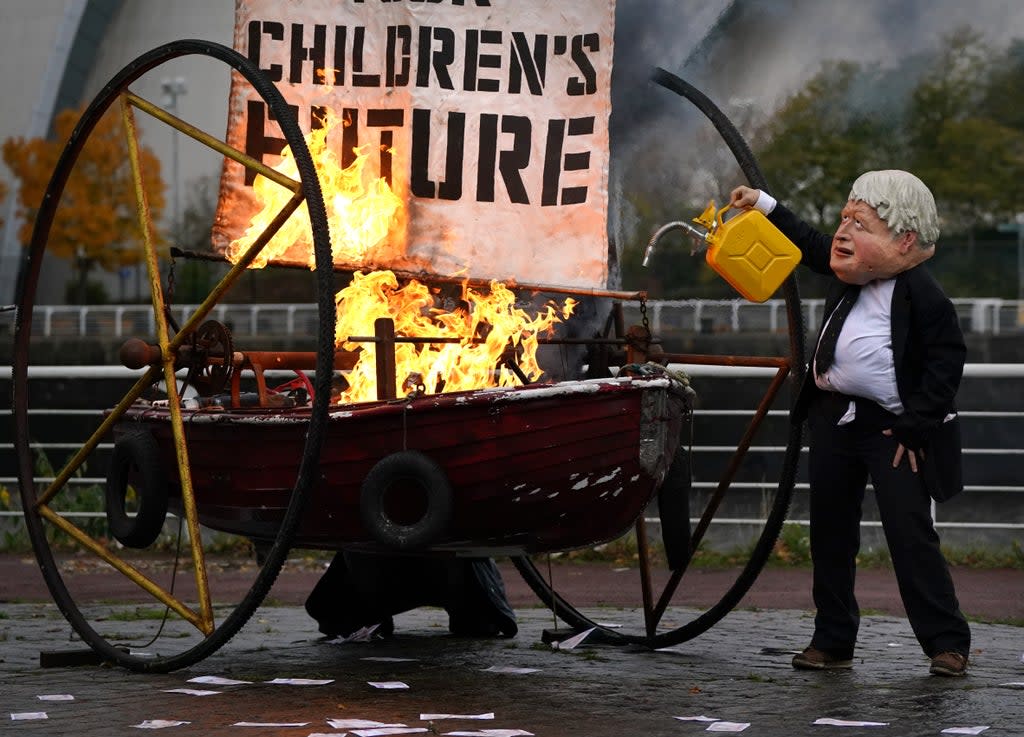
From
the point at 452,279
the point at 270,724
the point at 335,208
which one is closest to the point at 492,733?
the point at 270,724

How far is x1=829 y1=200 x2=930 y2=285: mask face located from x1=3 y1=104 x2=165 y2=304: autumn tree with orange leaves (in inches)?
1896

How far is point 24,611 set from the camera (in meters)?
9.05

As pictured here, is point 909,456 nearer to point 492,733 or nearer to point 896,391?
point 896,391

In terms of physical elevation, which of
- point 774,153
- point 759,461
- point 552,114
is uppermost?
point 774,153

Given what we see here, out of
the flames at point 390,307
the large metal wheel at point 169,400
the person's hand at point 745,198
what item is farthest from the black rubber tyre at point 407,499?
the person's hand at point 745,198

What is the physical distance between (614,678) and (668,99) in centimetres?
284

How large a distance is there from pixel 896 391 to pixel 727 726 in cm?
164

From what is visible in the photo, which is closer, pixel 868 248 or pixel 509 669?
pixel 868 248

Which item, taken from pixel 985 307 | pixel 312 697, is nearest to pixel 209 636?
pixel 312 697

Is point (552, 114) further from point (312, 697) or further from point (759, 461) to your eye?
point (759, 461)

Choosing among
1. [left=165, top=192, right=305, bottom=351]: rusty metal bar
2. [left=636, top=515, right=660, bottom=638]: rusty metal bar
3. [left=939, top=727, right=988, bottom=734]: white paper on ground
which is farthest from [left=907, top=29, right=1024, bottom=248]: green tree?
[left=939, top=727, right=988, bottom=734]: white paper on ground

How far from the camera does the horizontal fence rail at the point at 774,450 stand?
1020 centimetres

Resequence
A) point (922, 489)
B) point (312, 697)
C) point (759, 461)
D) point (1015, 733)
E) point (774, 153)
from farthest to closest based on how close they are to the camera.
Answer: point (774, 153)
point (759, 461)
point (922, 489)
point (312, 697)
point (1015, 733)

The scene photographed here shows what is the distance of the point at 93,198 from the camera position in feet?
184
